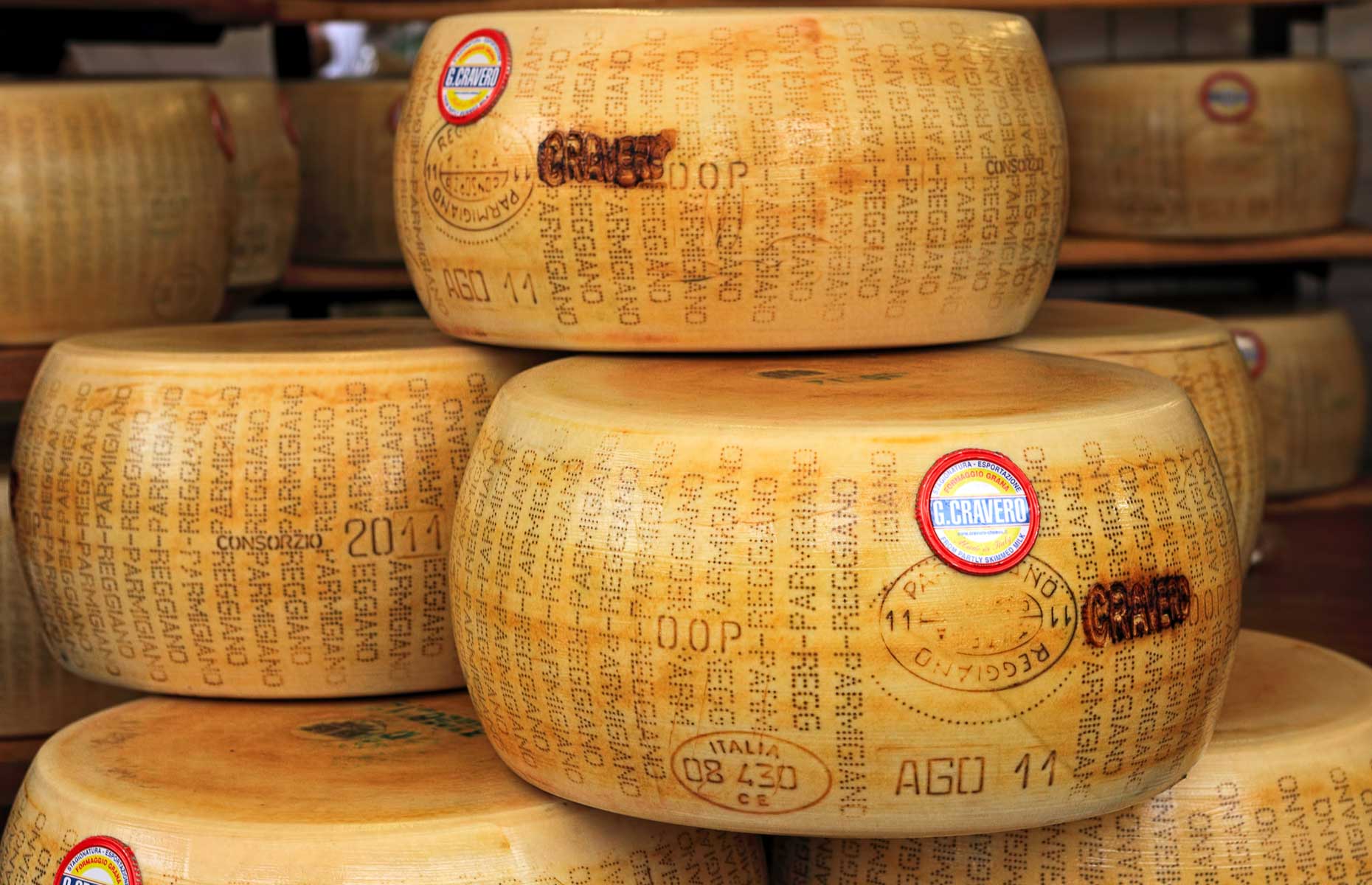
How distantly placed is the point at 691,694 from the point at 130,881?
415 mm

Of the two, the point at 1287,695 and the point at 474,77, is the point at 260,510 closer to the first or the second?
the point at 474,77

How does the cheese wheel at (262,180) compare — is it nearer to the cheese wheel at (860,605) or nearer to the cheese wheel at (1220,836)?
the cheese wheel at (860,605)

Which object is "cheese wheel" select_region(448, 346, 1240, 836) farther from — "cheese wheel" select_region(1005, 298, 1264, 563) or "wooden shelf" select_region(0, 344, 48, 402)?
"wooden shelf" select_region(0, 344, 48, 402)

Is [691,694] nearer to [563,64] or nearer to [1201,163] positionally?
[563,64]

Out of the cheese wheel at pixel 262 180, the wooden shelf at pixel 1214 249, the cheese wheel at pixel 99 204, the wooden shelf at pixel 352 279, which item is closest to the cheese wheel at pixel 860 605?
the cheese wheel at pixel 99 204

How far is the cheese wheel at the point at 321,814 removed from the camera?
4.05 feet

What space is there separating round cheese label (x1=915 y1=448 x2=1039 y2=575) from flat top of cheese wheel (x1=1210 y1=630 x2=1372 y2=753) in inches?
12.6

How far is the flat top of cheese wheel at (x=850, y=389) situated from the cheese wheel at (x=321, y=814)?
0.28m

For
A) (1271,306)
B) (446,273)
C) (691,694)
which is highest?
(446,273)

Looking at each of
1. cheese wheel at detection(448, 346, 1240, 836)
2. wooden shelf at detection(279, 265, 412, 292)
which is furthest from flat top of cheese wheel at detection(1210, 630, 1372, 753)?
wooden shelf at detection(279, 265, 412, 292)

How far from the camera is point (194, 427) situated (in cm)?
144

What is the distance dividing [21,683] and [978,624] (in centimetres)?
105

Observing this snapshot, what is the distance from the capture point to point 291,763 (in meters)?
1.37

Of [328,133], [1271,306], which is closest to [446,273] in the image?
[328,133]
